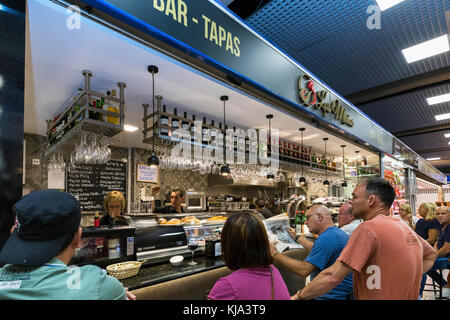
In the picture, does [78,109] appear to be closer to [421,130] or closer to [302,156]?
[302,156]

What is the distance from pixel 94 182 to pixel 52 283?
5.72 meters

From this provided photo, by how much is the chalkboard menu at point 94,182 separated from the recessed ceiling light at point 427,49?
598 centimetres

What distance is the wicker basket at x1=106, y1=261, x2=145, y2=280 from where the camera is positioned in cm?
224

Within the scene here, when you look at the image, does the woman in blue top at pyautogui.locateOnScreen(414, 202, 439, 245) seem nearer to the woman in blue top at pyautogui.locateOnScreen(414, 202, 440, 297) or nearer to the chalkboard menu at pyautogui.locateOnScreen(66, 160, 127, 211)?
the woman in blue top at pyautogui.locateOnScreen(414, 202, 440, 297)

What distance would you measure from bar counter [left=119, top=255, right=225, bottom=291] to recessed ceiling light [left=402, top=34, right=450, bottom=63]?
407 cm

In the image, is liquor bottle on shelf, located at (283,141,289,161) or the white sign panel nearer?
liquor bottle on shelf, located at (283,141,289,161)

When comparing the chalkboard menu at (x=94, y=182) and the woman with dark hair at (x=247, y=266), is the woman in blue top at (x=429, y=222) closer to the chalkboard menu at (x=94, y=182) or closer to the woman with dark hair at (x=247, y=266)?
the woman with dark hair at (x=247, y=266)

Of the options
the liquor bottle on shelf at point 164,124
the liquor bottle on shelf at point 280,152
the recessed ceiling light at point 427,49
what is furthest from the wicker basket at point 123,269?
the recessed ceiling light at point 427,49

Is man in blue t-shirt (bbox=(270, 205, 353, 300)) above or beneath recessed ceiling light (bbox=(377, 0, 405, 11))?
beneath

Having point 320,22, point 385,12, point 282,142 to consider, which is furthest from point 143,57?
point 282,142

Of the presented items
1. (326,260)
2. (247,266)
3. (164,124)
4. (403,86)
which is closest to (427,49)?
(403,86)

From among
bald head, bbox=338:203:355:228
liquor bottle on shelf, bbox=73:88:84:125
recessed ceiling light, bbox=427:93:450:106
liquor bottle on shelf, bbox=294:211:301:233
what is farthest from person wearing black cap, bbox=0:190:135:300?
recessed ceiling light, bbox=427:93:450:106

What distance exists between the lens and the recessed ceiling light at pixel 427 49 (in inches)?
157
